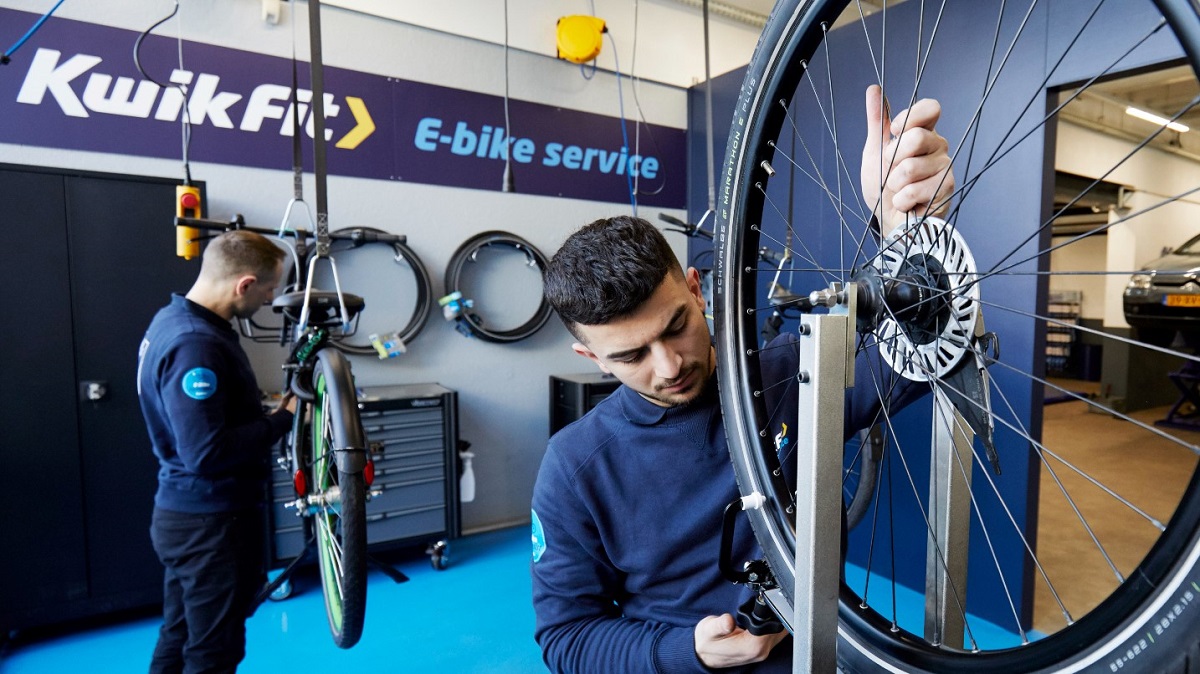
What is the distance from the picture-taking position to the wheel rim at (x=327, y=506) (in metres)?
1.77

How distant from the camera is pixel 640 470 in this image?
96 centimetres

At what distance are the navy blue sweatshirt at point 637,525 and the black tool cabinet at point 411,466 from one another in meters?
1.84

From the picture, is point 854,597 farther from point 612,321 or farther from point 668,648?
point 612,321

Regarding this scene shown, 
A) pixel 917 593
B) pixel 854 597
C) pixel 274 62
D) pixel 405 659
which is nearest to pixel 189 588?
pixel 405 659

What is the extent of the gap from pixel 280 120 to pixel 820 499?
111 inches

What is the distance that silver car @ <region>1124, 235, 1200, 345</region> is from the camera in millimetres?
4293

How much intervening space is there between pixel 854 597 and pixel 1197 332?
5716mm

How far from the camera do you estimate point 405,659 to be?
2.08 m

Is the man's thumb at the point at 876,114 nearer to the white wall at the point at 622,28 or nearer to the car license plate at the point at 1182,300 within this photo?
the white wall at the point at 622,28

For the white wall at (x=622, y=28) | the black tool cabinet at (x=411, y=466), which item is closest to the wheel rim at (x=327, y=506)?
the black tool cabinet at (x=411, y=466)

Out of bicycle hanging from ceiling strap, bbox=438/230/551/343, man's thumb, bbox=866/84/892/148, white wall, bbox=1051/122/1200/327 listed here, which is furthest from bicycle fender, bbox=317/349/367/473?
white wall, bbox=1051/122/1200/327

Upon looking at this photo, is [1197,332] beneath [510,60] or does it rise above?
beneath

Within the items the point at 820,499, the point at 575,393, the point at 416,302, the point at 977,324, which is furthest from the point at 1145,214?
the point at 820,499

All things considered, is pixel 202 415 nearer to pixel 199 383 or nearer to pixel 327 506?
pixel 199 383
